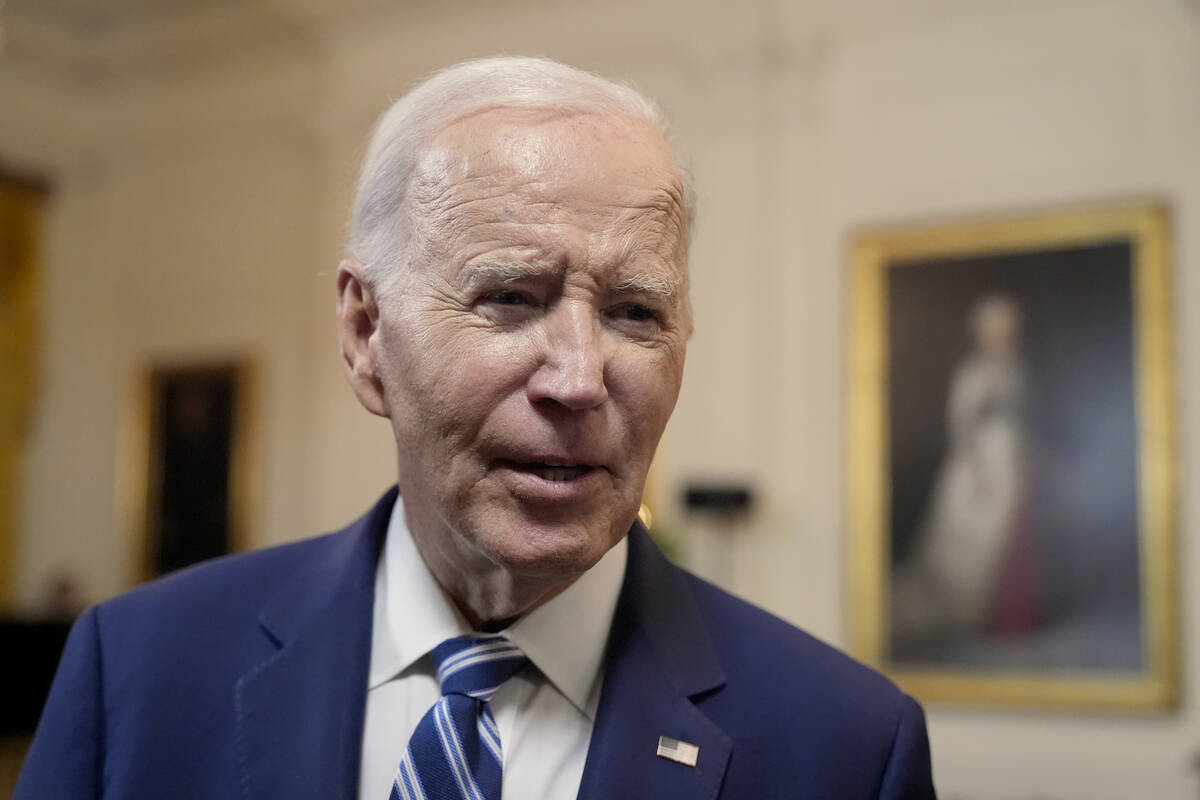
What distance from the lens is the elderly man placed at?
1558 millimetres

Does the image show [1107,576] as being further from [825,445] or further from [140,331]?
[140,331]

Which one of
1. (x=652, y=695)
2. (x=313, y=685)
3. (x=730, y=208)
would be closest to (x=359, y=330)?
(x=313, y=685)

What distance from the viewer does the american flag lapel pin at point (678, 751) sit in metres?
1.69

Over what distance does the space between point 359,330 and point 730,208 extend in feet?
19.5

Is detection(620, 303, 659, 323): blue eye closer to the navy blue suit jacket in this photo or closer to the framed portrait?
the navy blue suit jacket

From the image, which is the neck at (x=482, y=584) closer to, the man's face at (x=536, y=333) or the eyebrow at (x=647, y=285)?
the man's face at (x=536, y=333)

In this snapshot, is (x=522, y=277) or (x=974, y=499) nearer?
(x=522, y=277)

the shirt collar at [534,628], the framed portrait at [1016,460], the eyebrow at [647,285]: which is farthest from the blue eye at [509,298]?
the framed portrait at [1016,460]

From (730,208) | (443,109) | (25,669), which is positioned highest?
(730,208)

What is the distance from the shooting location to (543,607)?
5.69 feet

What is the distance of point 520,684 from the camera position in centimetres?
174

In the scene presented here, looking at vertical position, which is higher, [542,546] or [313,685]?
[542,546]

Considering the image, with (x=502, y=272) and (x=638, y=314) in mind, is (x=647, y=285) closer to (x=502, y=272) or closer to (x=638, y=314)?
(x=638, y=314)

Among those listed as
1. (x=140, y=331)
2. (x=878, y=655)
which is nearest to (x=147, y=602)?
(x=878, y=655)
